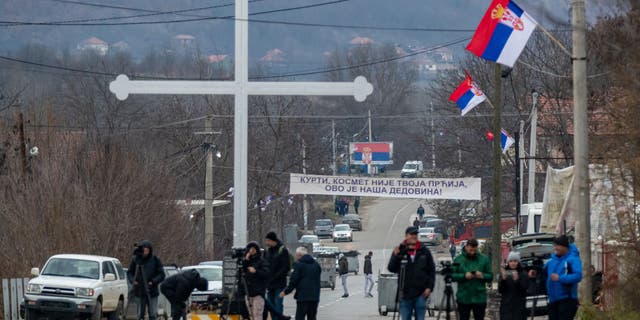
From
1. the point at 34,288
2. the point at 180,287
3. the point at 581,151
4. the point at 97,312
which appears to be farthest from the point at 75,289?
the point at 581,151

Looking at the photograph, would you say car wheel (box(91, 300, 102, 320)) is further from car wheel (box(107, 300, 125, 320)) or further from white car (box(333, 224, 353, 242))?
white car (box(333, 224, 353, 242))

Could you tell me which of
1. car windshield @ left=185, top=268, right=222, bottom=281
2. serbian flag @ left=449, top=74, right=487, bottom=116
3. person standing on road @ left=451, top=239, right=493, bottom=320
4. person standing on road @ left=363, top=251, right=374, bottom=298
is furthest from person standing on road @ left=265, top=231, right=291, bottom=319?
person standing on road @ left=363, top=251, right=374, bottom=298

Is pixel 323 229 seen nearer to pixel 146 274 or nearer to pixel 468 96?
pixel 468 96

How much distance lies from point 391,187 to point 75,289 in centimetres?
1221

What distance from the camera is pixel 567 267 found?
704 inches

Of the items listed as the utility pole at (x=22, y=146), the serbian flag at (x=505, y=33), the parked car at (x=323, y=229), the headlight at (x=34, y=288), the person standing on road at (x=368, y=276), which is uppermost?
the serbian flag at (x=505, y=33)

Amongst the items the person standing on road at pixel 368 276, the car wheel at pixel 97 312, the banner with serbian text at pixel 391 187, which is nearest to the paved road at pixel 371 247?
the person standing on road at pixel 368 276

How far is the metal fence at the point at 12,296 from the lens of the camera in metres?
Answer: 29.9

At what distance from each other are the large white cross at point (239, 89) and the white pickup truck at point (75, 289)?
3.55 m

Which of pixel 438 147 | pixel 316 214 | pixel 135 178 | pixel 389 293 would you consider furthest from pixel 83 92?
pixel 389 293

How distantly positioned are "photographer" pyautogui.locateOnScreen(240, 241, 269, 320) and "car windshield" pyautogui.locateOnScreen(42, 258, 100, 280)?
868 centimetres

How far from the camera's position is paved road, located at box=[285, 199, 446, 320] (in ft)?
118

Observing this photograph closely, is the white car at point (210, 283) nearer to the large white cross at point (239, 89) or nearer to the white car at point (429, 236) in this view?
the large white cross at point (239, 89)

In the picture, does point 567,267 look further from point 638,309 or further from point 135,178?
point 135,178
